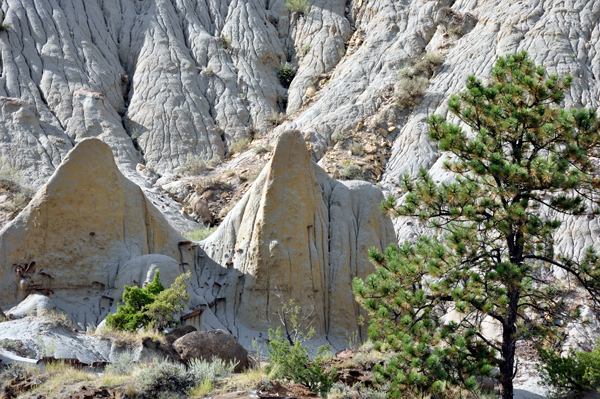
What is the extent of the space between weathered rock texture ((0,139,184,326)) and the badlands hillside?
5 centimetres

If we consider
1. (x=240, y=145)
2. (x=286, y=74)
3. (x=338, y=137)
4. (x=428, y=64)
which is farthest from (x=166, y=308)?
(x=286, y=74)

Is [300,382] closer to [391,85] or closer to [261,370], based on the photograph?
[261,370]

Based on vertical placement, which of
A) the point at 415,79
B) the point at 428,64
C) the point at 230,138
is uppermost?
the point at 428,64

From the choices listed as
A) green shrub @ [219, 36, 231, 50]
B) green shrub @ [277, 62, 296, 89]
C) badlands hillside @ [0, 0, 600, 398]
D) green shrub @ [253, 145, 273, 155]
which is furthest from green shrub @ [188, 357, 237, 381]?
green shrub @ [219, 36, 231, 50]

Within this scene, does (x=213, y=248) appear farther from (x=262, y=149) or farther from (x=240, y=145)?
(x=240, y=145)

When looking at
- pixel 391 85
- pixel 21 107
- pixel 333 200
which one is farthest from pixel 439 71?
pixel 21 107

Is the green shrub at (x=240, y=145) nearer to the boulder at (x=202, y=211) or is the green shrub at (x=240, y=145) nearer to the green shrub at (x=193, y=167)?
the green shrub at (x=193, y=167)

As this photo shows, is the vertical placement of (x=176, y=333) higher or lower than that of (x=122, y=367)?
higher

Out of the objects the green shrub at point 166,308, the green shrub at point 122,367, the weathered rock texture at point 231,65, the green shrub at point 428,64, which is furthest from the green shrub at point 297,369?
the green shrub at point 428,64

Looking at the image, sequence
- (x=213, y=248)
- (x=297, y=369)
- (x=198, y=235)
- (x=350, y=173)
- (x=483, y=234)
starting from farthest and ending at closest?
(x=350, y=173), (x=198, y=235), (x=213, y=248), (x=483, y=234), (x=297, y=369)

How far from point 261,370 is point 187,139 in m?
22.6

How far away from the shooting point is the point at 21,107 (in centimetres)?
2750

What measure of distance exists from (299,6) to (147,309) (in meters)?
30.1

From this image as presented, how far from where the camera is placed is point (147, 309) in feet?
44.2
